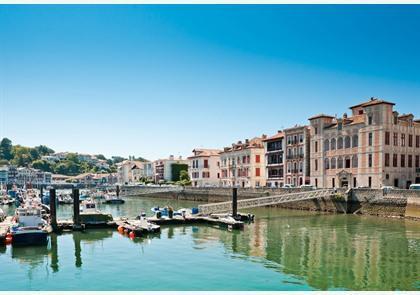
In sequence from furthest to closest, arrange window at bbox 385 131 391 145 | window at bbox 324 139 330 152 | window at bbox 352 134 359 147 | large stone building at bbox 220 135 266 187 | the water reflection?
large stone building at bbox 220 135 266 187 → window at bbox 324 139 330 152 → window at bbox 352 134 359 147 → window at bbox 385 131 391 145 → the water reflection

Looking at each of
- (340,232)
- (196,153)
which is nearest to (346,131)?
(340,232)

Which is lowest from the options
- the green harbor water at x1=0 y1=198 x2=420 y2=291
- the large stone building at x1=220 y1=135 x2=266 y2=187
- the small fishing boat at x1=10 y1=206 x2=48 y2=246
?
the green harbor water at x1=0 y1=198 x2=420 y2=291

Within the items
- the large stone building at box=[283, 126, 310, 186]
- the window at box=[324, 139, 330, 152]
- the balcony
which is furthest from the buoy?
the balcony

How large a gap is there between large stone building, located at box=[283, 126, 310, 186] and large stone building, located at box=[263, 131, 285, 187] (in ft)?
6.89

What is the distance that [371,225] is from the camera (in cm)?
4306

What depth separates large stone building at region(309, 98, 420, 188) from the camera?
5747 cm

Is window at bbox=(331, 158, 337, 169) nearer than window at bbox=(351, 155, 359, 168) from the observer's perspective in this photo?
No

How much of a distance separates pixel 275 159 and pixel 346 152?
68.0 ft

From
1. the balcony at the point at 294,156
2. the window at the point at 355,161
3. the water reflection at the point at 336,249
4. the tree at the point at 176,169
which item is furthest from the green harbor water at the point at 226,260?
the tree at the point at 176,169

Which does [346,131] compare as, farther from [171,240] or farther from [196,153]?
[196,153]

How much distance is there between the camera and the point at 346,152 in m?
63.2

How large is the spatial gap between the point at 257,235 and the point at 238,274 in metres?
14.6

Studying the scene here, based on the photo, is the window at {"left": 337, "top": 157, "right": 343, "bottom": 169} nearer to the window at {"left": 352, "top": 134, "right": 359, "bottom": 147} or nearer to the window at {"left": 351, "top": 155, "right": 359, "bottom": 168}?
the window at {"left": 351, "top": 155, "right": 359, "bottom": 168}

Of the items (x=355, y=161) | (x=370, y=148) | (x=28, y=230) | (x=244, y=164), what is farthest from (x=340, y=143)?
(x=28, y=230)
